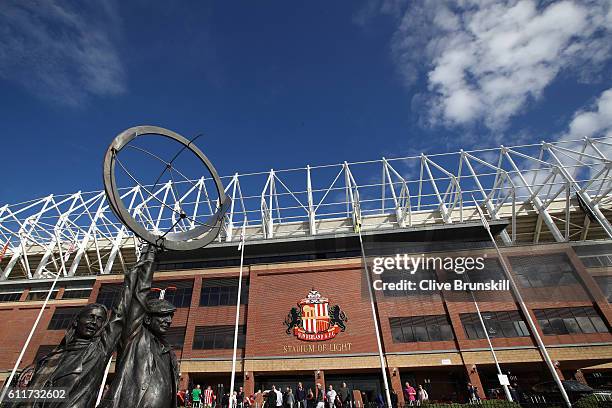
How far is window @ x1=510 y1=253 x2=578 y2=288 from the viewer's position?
89.9ft

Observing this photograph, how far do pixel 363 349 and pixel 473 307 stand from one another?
32.5ft

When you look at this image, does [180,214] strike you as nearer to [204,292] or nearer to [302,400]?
[302,400]

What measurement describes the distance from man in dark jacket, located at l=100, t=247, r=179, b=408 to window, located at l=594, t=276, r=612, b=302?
111 feet

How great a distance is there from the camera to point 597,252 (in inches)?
1115

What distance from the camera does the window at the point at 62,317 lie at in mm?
31797

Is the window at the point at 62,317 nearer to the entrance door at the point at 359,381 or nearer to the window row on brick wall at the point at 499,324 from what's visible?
the entrance door at the point at 359,381

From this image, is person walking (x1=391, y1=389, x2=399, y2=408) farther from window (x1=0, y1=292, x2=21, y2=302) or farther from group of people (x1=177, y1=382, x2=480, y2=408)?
window (x1=0, y1=292, x2=21, y2=302)

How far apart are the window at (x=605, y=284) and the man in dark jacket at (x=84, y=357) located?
3450 cm

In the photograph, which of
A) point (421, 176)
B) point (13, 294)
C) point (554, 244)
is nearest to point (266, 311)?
point (421, 176)

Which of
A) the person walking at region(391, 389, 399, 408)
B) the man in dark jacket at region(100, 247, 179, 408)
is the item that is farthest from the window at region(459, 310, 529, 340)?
the man in dark jacket at region(100, 247, 179, 408)

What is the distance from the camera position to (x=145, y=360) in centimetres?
529

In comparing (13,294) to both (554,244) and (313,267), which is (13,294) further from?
(554,244)

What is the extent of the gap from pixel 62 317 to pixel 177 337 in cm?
1302

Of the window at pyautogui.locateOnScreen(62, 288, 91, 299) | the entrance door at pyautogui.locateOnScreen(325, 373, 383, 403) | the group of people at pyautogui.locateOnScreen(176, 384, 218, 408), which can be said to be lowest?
the group of people at pyautogui.locateOnScreen(176, 384, 218, 408)
